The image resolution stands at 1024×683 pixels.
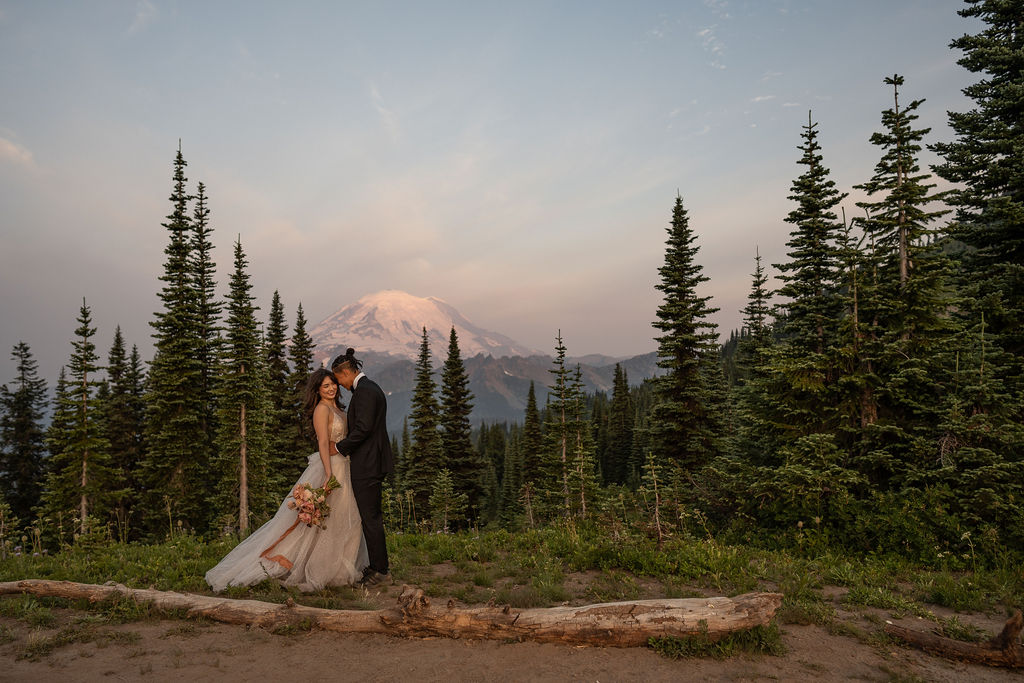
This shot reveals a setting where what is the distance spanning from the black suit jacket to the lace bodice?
28cm

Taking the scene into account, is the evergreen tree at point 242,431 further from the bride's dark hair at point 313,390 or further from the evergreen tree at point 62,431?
the bride's dark hair at point 313,390

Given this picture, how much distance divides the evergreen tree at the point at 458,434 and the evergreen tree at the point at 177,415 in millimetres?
17703

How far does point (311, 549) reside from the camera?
22.1 ft

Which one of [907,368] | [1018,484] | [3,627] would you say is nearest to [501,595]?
[3,627]

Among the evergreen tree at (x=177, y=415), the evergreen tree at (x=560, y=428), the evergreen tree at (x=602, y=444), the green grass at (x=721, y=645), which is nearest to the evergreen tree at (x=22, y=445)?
the evergreen tree at (x=177, y=415)

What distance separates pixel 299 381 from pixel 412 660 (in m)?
41.0

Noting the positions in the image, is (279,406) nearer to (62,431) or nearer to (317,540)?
(62,431)

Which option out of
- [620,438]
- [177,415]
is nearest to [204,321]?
[177,415]

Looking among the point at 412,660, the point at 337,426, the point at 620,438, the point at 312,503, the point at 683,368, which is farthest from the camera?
the point at 620,438

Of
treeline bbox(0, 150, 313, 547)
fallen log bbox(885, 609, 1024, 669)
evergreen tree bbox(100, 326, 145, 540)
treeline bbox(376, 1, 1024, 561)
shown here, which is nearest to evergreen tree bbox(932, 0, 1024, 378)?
treeline bbox(376, 1, 1024, 561)

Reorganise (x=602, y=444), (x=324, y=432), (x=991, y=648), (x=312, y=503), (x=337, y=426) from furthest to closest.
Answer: (x=602, y=444) → (x=337, y=426) → (x=324, y=432) → (x=312, y=503) → (x=991, y=648)

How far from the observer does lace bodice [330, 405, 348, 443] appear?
7.08 metres

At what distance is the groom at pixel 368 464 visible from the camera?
6656 millimetres

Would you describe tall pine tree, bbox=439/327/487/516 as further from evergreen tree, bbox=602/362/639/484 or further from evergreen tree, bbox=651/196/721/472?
evergreen tree, bbox=602/362/639/484
